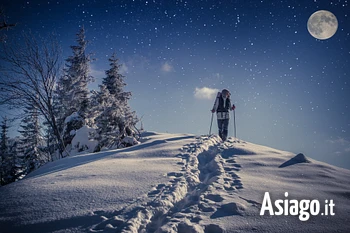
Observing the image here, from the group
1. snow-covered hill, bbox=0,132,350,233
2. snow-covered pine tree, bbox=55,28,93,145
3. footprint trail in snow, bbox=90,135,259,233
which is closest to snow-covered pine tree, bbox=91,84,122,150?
snow-covered pine tree, bbox=55,28,93,145

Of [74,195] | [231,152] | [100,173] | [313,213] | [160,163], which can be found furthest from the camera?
[231,152]

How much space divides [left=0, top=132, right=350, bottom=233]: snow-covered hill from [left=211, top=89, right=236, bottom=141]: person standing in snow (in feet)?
15.8

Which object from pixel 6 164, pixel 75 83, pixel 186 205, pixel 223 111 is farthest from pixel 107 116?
pixel 6 164

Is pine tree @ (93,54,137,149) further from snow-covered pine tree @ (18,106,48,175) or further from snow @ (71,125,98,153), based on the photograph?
snow-covered pine tree @ (18,106,48,175)

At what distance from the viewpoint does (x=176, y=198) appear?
11.6 feet

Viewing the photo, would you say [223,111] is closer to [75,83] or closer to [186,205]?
[186,205]

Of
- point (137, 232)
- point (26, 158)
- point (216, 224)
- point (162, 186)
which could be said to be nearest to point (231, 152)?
point (162, 186)

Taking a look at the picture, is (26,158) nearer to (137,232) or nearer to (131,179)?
(131,179)

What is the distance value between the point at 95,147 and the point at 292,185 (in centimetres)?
1316

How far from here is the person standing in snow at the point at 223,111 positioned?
402 inches

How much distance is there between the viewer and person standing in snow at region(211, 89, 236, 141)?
10.2 m

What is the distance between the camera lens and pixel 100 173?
451cm

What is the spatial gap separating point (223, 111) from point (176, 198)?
753 cm

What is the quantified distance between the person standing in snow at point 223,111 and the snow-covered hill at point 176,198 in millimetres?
4823
